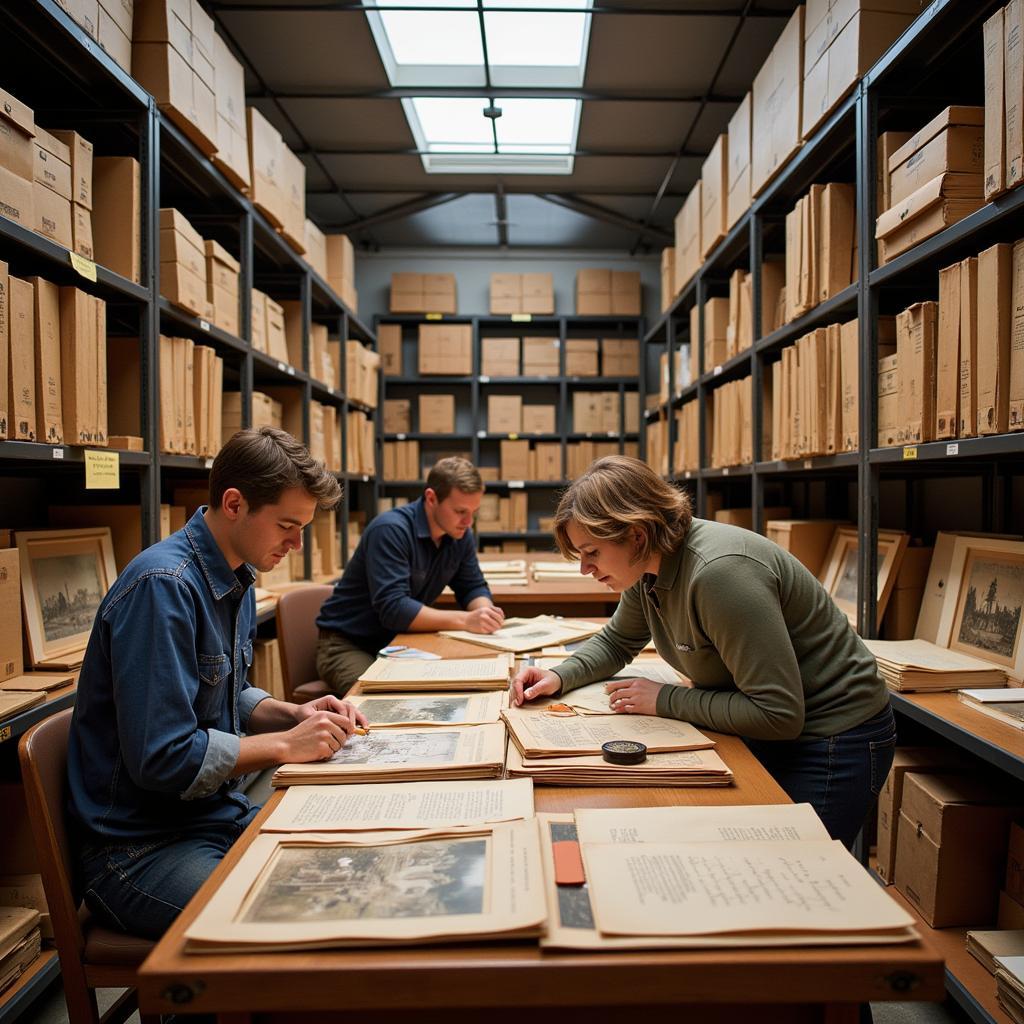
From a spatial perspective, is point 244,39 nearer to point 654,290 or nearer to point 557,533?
point 557,533

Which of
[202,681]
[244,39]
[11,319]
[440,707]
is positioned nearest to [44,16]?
[11,319]

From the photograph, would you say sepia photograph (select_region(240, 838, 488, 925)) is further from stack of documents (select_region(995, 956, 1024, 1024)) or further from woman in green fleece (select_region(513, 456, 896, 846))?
stack of documents (select_region(995, 956, 1024, 1024))

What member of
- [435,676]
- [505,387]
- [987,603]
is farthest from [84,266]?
[505,387]

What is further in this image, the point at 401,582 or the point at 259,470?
the point at 401,582

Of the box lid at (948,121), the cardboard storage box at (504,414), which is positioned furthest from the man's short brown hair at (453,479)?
the cardboard storage box at (504,414)

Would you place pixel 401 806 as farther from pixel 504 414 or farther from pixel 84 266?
pixel 504 414

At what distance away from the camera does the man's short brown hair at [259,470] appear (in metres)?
1.31

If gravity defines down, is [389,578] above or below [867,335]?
below

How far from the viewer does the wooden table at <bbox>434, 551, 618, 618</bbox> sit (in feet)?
10.1

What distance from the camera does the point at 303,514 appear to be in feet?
4.53

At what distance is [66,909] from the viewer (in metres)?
1.10

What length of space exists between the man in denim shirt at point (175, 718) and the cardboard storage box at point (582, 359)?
4.73 m

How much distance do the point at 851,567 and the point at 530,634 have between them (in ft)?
3.85

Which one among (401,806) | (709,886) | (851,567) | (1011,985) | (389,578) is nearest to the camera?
(709,886)
